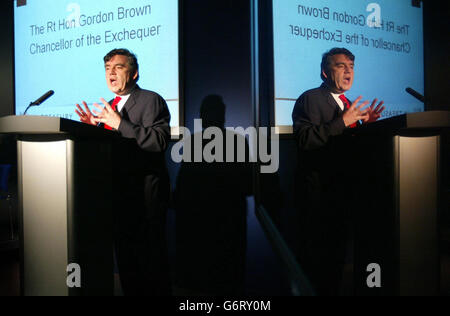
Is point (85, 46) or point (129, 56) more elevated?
point (85, 46)

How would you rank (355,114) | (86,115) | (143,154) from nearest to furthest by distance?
Result: 1. (355,114)
2. (143,154)
3. (86,115)

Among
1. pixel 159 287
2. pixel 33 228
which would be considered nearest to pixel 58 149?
pixel 33 228

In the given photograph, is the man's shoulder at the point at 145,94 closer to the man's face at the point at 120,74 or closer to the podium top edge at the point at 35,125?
the man's face at the point at 120,74

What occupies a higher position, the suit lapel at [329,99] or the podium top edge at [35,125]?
the suit lapel at [329,99]

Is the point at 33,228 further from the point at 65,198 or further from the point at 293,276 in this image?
the point at 293,276

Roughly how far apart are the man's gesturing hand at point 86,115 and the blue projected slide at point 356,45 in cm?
119

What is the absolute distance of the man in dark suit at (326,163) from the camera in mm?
1668

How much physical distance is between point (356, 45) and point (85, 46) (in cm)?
177

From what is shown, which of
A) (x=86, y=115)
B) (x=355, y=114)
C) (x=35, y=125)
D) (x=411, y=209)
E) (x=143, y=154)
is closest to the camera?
(x=35, y=125)

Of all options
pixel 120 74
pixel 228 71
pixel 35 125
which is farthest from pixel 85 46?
pixel 35 125

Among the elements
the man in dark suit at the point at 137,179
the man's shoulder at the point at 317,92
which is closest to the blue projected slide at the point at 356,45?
the man's shoulder at the point at 317,92

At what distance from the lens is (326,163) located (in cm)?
173

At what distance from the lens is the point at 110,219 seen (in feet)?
3.86

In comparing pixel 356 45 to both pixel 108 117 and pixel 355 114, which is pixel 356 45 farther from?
pixel 108 117
